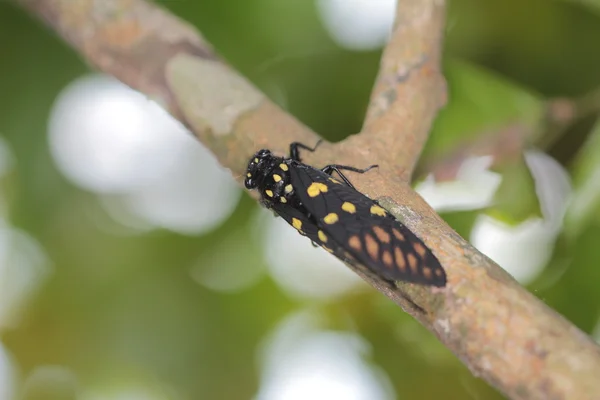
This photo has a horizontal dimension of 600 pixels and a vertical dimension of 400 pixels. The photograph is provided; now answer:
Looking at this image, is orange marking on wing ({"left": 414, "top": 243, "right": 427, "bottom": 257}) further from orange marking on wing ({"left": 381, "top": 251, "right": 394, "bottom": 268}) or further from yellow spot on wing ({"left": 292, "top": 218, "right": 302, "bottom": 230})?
yellow spot on wing ({"left": 292, "top": 218, "right": 302, "bottom": 230})

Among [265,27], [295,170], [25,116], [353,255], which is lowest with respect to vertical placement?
[353,255]

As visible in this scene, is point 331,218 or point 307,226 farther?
point 307,226

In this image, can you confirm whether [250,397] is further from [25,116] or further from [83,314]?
[25,116]

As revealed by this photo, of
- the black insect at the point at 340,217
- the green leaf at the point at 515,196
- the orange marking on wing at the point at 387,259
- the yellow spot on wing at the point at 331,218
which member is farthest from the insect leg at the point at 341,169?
the green leaf at the point at 515,196

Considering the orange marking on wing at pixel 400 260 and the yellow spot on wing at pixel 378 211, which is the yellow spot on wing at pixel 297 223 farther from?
the orange marking on wing at pixel 400 260

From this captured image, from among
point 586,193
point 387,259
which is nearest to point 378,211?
point 387,259

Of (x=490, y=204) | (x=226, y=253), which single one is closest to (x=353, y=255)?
(x=490, y=204)

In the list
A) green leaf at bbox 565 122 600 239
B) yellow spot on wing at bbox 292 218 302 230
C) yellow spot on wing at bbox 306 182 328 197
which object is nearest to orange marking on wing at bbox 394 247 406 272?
yellow spot on wing at bbox 306 182 328 197

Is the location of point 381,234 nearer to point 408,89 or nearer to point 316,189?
point 316,189
